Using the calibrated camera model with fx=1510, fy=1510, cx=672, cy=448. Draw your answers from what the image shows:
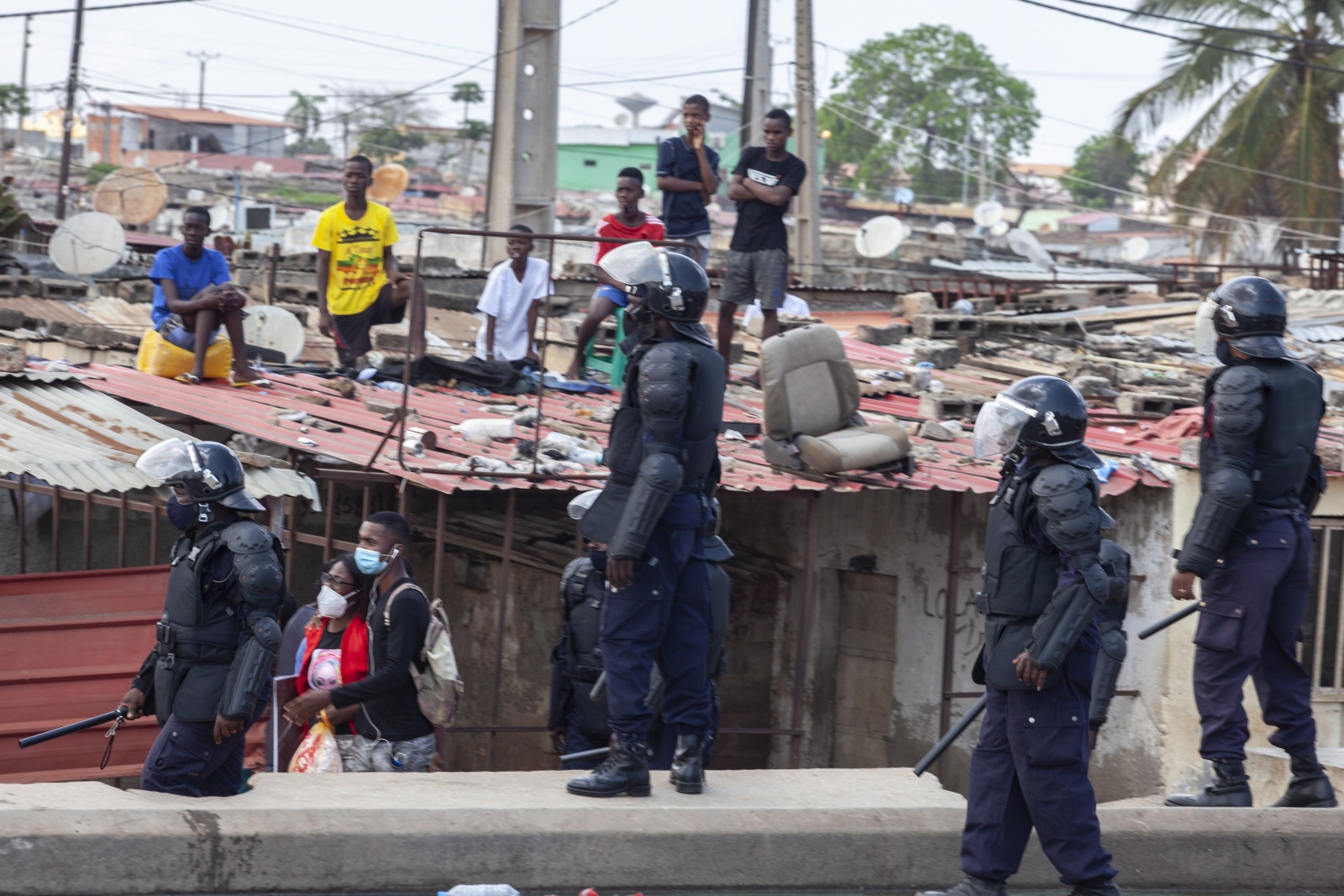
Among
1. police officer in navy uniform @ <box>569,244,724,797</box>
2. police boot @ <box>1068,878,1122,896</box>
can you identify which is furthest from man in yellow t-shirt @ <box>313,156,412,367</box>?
police boot @ <box>1068,878,1122,896</box>

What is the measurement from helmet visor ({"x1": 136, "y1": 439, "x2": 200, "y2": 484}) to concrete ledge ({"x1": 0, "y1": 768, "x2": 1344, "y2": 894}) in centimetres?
106

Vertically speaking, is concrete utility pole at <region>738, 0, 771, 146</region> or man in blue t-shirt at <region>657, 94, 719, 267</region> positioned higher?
concrete utility pole at <region>738, 0, 771, 146</region>

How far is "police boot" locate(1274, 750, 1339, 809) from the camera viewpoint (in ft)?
18.5

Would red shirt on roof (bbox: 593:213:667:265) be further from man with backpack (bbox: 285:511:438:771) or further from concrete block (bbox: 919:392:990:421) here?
man with backpack (bbox: 285:511:438:771)

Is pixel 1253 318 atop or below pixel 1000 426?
atop

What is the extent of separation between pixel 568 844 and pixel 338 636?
65.8 inches

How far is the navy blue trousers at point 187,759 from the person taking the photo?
16.3 ft

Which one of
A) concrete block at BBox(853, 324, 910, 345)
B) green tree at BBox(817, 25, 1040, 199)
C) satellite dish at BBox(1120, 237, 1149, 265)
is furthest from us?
green tree at BBox(817, 25, 1040, 199)

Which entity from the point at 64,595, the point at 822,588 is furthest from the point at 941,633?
the point at 64,595

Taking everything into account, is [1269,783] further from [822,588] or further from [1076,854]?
A: [822,588]

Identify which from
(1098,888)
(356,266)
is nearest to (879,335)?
(356,266)

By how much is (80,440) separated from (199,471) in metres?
2.61

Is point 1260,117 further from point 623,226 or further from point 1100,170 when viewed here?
point 1100,170

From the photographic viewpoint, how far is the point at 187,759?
4977 mm
